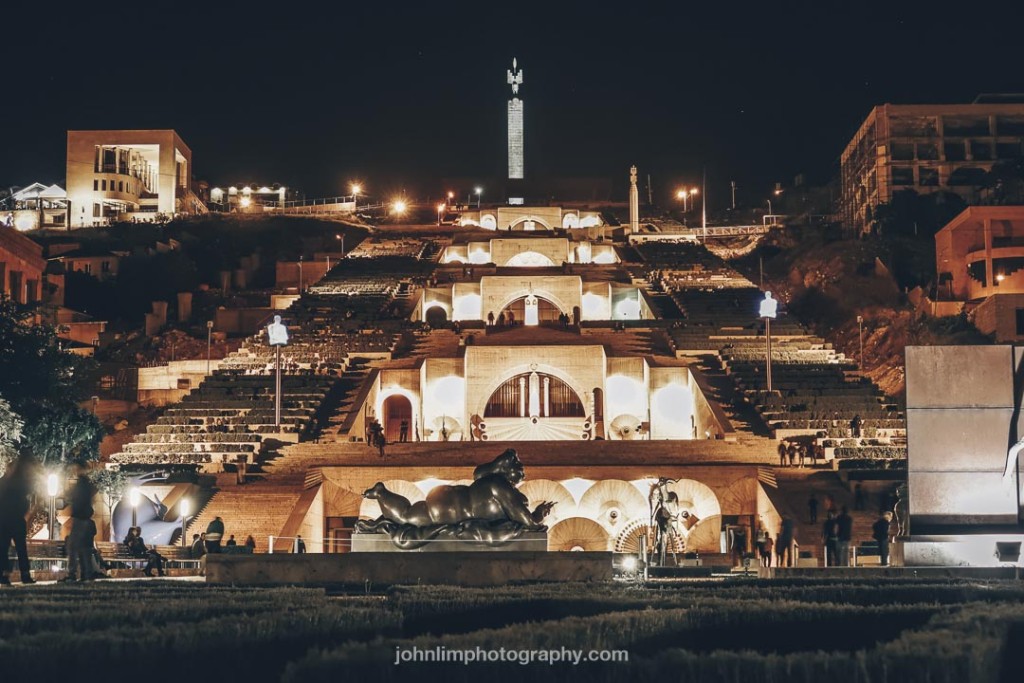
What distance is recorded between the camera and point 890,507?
1011 inches

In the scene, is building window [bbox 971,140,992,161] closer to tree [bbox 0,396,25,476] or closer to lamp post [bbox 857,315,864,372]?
lamp post [bbox 857,315,864,372]

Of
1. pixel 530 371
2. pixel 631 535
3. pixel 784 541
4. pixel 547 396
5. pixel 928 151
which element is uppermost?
pixel 928 151

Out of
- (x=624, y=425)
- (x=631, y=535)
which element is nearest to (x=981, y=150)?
(x=624, y=425)

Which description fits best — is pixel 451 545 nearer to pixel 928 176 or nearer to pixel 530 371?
pixel 530 371

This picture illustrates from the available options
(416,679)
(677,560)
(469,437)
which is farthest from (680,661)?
(469,437)

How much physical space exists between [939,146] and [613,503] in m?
50.8

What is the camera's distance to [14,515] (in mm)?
13742

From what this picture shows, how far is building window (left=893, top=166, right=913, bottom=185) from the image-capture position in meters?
72.1

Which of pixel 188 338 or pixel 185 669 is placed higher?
pixel 188 338

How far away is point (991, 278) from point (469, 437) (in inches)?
947

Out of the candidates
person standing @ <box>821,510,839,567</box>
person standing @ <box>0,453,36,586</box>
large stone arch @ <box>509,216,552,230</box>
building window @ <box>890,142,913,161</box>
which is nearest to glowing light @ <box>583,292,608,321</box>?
large stone arch @ <box>509,216,552,230</box>

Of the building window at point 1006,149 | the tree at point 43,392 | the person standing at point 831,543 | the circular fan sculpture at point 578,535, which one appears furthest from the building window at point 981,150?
the person standing at point 831,543

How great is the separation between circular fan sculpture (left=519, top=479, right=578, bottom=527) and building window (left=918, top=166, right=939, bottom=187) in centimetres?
5010

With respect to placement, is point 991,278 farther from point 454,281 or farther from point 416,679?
point 416,679
